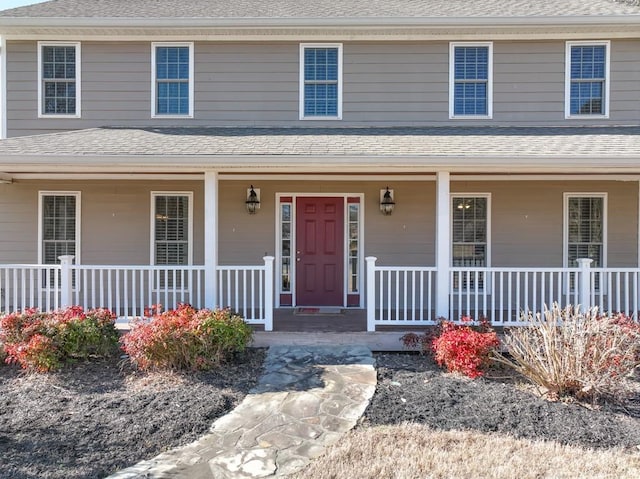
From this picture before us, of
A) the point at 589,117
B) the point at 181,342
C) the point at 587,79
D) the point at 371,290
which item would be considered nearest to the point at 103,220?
the point at 181,342

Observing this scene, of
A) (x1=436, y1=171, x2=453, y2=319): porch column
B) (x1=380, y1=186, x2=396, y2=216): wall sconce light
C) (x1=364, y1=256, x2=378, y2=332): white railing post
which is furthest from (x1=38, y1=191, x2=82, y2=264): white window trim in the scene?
(x1=436, y1=171, x2=453, y2=319): porch column

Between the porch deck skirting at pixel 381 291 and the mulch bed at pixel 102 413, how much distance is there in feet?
3.92

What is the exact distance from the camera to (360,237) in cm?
821

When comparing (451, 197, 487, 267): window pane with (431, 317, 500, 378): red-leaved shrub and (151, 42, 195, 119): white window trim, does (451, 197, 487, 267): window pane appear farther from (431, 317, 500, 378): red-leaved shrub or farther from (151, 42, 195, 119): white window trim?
(151, 42, 195, 119): white window trim

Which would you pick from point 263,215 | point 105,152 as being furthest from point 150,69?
point 263,215

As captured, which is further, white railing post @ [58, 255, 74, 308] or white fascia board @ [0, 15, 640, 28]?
white fascia board @ [0, 15, 640, 28]

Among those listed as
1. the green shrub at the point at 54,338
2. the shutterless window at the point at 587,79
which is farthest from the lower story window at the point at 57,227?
the shutterless window at the point at 587,79

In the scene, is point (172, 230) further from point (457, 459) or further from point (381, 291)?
point (457, 459)

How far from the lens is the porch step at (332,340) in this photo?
20.5 ft

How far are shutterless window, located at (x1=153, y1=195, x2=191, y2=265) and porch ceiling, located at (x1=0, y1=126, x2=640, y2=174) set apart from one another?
1374 mm

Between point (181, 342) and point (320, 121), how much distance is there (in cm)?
484

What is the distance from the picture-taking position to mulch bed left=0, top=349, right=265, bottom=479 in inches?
138

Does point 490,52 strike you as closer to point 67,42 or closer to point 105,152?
point 105,152

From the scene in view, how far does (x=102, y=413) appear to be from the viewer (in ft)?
14.1
